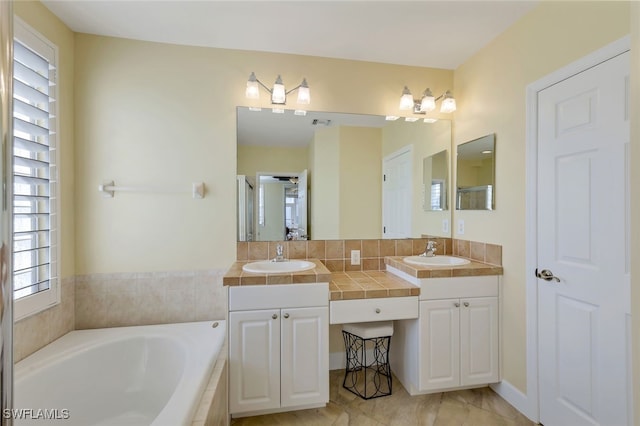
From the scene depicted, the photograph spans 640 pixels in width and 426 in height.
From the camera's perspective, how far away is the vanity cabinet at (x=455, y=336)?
1.78 meters

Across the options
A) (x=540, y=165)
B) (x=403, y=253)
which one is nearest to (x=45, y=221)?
(x=403, y=253)

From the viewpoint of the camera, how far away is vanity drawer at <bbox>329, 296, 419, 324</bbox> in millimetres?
1707

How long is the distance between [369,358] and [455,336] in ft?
2.56

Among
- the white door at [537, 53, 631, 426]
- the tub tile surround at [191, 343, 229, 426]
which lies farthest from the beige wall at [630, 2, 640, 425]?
the tub tile surround at [191, 343, 229, 426]

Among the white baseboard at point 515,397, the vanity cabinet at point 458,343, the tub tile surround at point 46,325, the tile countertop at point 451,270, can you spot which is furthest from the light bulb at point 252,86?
the white baseboard at point 515,397

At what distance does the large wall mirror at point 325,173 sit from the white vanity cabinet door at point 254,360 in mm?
662

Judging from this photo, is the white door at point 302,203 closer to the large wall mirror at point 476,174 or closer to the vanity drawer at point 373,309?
the vanity drawer at point 373,309

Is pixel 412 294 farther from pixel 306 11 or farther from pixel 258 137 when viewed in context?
pixel 306 11

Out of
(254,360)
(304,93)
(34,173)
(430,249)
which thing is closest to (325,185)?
(304,93)

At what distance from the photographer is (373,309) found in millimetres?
1737

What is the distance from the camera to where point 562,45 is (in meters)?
1.49

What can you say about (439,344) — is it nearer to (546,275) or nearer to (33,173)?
(546,275)

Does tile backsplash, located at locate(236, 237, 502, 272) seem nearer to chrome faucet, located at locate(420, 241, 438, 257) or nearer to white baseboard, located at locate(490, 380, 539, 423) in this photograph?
chrome faucet, located at locate(420, 241, 438, 257)

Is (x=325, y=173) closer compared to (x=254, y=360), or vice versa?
(x=254, y=360)
